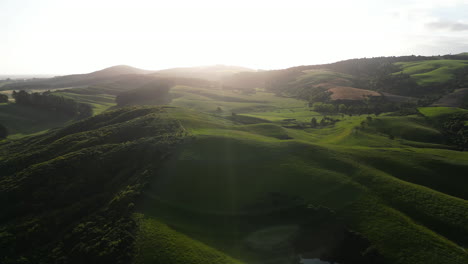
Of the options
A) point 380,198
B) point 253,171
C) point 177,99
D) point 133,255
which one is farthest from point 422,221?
point 177,99

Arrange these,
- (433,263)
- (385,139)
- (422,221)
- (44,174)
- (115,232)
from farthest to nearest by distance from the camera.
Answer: (385,139), (44,174), (422,221), (115,232), (433,263)

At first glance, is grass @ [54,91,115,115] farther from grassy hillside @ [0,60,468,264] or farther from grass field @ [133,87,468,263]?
grass field @ [133,87,468,263]

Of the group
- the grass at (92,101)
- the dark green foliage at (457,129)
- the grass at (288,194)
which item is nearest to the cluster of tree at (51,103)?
the grass at (92,101)

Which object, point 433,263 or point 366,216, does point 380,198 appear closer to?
point 366,216

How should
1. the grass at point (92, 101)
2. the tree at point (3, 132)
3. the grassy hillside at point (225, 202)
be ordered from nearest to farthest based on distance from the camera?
the grassy hillside at point (225, 202) → the tree at point (3, 132) → the grass at point (92, 101)

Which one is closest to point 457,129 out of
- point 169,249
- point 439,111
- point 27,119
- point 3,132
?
point 439,111

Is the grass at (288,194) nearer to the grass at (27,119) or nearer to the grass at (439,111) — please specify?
the grass at (439,111)

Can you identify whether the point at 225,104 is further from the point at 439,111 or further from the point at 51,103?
the point at 439,111

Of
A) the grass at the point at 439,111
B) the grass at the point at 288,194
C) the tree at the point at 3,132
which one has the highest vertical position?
the grass at the point at 439,111

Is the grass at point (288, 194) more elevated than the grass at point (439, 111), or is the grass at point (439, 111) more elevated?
the grass at point (439, 111)

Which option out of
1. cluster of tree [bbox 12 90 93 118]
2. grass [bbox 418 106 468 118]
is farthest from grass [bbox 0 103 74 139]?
grass [bbox 418 106 468 118]
